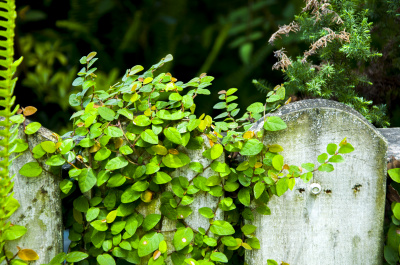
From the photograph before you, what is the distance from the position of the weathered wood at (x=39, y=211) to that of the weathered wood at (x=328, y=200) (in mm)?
664

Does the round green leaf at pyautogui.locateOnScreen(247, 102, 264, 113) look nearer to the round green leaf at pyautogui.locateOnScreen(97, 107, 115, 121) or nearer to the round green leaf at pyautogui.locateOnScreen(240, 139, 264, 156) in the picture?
the round green leaf at pyautogui.locateOnScreen(240, 139, 264, 156)

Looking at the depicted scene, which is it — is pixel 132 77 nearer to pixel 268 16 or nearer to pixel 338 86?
pixel 338 86

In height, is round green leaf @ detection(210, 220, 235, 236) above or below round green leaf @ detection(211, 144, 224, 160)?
Answer: below

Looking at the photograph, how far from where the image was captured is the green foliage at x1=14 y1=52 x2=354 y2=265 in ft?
4.11

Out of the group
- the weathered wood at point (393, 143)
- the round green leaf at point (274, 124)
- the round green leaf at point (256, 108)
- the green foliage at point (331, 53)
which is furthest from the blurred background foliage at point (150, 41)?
the round green leaf at point (274, 124)

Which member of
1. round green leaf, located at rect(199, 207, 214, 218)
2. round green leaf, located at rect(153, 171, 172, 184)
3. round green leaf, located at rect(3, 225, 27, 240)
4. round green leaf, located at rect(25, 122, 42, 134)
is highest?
round green leaf, located at rect(25, 122, 42, 134)

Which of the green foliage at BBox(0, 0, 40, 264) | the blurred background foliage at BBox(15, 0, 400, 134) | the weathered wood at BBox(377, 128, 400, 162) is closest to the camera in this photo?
the green foliage at BBox(0, 0, 40, 264)

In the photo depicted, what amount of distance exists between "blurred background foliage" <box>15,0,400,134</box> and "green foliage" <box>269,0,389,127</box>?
1.42ft

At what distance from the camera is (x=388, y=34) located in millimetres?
2115

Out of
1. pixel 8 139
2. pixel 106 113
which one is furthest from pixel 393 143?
pixel 8 139

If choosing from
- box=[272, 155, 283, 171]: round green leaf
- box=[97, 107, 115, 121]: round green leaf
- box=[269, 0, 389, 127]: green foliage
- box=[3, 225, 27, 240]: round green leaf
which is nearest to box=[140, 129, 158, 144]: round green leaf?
box=[97, 107, 115, 121]: round green leaf

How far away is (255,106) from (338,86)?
0.54m

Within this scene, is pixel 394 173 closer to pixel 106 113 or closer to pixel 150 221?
pixel 150 221


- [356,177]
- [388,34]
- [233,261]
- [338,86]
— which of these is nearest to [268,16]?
[388,34]
